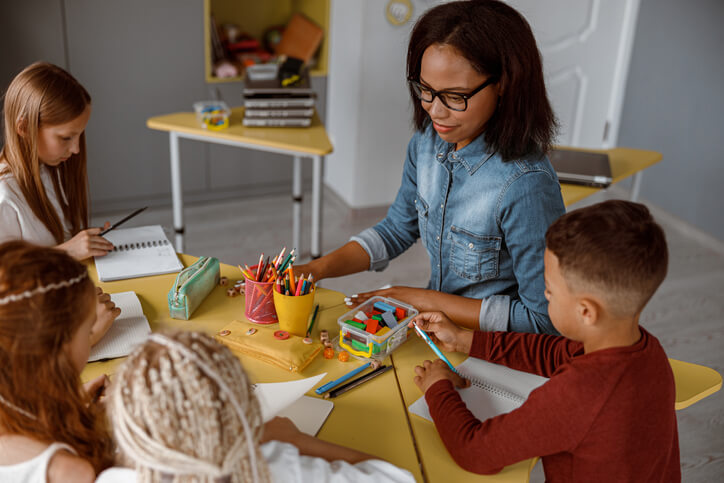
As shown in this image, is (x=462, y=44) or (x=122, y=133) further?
(x=122, y=133)

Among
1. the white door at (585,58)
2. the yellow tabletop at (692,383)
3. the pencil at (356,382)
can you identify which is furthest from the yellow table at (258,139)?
the white door at (585,58)

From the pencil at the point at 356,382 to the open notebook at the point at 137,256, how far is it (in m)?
0.56

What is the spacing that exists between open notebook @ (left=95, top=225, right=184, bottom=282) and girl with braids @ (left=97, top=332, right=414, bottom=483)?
2.50ft

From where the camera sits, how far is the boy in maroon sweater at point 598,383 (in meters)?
0.90

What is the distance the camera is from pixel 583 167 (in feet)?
7.61

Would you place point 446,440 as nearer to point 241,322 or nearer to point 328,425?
point 328,425

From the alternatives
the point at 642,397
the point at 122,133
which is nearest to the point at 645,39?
the point at 122,133

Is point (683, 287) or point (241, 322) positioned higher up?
point (241, 322)

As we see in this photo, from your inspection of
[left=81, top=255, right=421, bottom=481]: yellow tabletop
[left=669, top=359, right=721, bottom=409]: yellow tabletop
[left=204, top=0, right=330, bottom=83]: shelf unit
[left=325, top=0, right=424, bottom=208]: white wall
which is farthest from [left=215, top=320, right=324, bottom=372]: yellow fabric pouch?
[left=204, top=0, right=330, bottom=83]: shelf unit

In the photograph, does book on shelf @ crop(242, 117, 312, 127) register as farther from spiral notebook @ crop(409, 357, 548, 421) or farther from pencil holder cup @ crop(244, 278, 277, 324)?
spiral notebook @ crop(409, 357, 548, 421)

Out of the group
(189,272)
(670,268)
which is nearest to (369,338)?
(189,272)

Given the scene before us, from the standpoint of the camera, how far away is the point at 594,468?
93cm

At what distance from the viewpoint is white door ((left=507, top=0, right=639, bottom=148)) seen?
3.48 m

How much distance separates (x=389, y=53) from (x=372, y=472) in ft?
8.94
